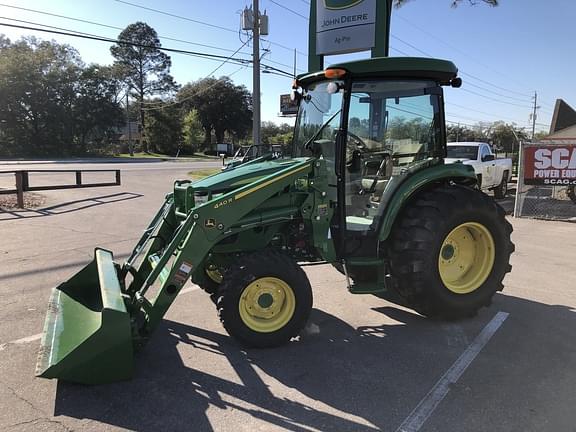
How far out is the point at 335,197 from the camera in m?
4.42

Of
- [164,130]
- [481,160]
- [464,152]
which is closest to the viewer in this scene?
[481,160]

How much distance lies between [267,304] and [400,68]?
2.55 metres

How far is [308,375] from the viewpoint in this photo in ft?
11.8

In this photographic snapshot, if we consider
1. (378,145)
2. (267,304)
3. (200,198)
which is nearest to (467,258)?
(378,145)

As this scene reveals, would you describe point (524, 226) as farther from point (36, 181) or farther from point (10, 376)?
point (36, 181)

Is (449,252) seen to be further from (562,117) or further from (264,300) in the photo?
(562,117)

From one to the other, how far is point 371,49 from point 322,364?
10376mm

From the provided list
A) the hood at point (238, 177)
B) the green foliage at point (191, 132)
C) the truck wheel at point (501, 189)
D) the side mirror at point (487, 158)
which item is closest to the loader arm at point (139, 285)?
the hood at point (238, 177)

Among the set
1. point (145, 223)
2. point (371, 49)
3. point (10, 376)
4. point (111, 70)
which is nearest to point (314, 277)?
point (10, 376)

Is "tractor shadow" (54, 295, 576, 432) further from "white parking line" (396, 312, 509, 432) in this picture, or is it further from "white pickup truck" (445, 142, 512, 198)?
"white pickup truck" (445, 142, 512, 198)

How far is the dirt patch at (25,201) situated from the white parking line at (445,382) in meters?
11.4

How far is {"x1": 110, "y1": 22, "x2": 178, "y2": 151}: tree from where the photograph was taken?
69.1 metres

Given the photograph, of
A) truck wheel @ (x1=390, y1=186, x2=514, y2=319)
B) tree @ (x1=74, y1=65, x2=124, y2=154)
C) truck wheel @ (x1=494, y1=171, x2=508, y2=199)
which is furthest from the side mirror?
tree @ (x1=74, y1=65, x2=124, y2=154)

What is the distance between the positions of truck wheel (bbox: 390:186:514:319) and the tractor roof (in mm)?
1174
